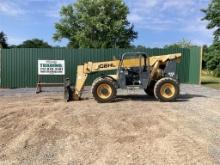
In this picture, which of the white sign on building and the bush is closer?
the white sign on building

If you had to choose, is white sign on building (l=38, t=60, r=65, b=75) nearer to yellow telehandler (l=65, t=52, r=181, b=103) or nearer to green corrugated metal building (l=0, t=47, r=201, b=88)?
green corrugated metal building (l=0, t=47, r=201, b=88)

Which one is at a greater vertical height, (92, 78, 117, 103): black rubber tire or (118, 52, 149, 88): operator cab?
(118, 52, 149, 88): operator cab

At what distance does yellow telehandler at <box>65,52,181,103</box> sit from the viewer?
16391mm

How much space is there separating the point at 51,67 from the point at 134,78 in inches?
340

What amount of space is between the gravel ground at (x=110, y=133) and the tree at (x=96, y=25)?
40.0 metres

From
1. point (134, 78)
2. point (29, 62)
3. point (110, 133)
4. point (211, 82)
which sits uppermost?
point (29, 62)

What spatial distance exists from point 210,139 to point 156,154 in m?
1.71

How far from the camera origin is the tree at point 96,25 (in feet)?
180

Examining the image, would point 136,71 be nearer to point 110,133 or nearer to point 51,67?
point 110,133

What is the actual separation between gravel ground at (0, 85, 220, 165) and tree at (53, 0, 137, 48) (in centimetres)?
3996

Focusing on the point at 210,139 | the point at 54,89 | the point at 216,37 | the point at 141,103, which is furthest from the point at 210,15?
the point at 210,139

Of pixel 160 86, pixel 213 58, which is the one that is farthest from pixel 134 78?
pixel 213 58

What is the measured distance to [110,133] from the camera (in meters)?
10.4

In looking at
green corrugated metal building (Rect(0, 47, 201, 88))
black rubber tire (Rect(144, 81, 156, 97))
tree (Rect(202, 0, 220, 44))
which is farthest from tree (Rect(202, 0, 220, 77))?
black rubber tire (Rect(144, 81, 156, 97))
